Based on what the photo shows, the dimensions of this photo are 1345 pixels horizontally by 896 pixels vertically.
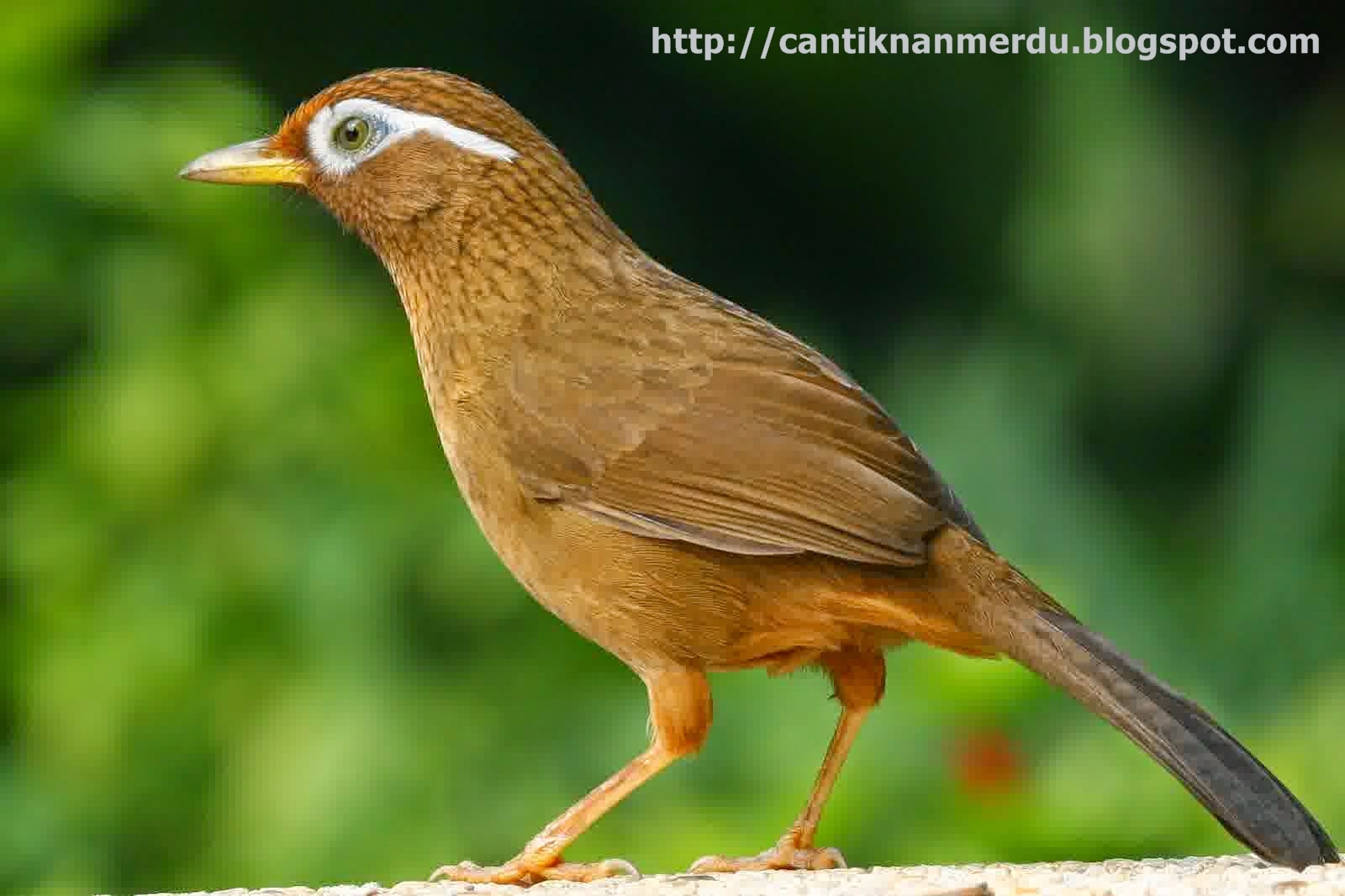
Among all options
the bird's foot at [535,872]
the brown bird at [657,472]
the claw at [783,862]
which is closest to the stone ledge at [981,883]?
the bird's foot at [535,872]

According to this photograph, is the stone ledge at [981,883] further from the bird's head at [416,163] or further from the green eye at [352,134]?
the green eye at [352,134]

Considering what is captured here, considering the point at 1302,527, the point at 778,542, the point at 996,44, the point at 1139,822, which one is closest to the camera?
the point at 778,542

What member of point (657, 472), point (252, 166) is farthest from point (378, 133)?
point (657, 472)

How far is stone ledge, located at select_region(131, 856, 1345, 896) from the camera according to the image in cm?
392

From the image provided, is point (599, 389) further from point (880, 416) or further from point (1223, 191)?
point (1223, 191)

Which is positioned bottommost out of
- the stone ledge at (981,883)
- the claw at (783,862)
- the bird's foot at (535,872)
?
the claw at (783,862)

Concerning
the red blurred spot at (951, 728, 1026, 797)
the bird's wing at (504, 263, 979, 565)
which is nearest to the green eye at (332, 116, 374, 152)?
the bird's wing at (504, 263, 979, 565)

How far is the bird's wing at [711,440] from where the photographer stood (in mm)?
4520

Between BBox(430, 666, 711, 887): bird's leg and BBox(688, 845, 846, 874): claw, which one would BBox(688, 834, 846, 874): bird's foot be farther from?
BBox(430, 666, 711, 887): bird's leg

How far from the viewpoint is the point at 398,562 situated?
6613 millimetres

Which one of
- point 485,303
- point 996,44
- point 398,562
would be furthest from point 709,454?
point 996,44

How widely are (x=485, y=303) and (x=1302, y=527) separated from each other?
3.25m

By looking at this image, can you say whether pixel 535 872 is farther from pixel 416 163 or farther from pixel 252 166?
pixel 252 166

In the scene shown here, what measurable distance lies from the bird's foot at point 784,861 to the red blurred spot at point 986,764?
651 millimetres
